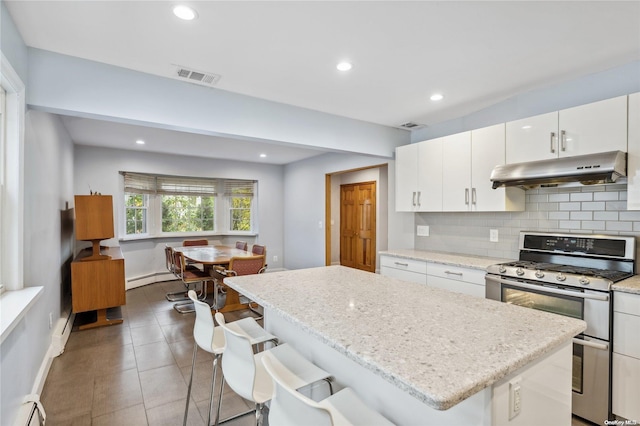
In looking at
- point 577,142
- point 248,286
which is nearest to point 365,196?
point 577,142

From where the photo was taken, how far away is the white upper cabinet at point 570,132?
235cm

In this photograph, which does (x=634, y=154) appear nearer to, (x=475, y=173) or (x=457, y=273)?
(x=475, y=173)

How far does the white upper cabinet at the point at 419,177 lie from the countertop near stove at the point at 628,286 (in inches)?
64.7

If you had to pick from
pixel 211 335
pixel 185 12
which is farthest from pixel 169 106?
pixel 211 335

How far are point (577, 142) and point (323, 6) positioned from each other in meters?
2.15

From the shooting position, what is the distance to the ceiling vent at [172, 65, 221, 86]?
103 inches

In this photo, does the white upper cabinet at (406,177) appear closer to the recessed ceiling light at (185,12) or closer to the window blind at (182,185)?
the recessed ceiling light at (185,12)

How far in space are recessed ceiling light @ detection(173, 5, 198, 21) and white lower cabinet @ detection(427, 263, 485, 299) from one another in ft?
9.16

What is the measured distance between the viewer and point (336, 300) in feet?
5.52

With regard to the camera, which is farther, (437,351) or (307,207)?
(307,207)

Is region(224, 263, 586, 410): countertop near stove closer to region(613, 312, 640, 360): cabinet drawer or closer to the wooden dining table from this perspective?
region(613, 312, 640, 360): cabinet drawer

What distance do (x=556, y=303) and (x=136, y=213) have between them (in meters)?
6.39

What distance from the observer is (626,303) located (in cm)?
205

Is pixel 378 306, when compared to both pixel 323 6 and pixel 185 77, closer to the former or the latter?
pixel 323 6
